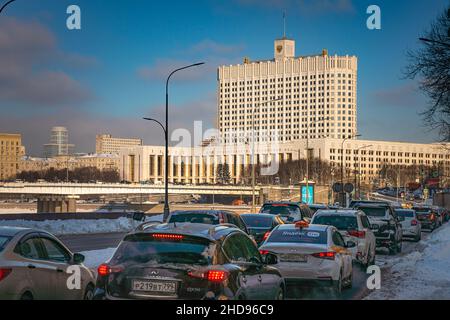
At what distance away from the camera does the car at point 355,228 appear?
67.6 ft

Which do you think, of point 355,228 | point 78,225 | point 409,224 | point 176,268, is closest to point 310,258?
point 176,268

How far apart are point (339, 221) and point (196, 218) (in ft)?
14.5

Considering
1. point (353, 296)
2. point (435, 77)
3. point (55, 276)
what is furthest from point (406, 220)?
point (55, 276)

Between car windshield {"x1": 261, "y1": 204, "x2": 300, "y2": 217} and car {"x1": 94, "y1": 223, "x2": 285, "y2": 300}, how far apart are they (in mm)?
18600

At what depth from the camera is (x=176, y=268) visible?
347 inches

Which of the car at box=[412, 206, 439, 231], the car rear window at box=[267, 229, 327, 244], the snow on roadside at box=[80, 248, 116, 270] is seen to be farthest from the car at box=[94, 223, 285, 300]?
the car at box=[412, 206, 439, 231]

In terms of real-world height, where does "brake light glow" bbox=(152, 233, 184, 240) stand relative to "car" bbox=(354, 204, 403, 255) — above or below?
above

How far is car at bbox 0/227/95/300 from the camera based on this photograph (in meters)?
9.22

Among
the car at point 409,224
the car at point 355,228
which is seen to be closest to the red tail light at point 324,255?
the car at point 355,228

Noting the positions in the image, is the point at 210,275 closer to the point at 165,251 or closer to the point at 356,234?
the point at 165,251

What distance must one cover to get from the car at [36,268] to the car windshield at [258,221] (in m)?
12.5

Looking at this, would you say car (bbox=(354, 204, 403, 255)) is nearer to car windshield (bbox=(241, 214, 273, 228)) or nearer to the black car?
the black car

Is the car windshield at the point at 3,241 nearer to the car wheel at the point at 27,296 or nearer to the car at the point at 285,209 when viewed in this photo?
the car wheel at the point at 27,296
